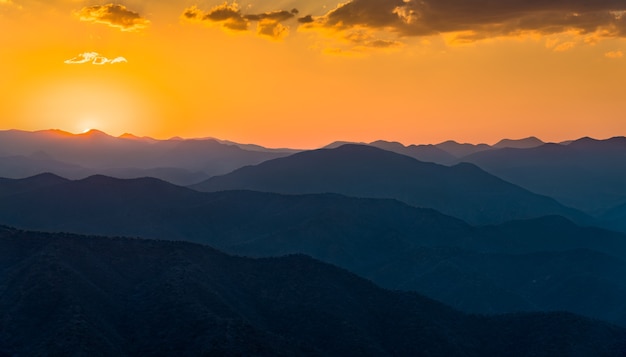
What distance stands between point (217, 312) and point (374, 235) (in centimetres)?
9591

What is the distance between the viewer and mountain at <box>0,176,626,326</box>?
128125 mm

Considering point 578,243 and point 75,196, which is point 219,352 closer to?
point 75,196

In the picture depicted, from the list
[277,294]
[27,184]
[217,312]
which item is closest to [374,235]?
[277,294]

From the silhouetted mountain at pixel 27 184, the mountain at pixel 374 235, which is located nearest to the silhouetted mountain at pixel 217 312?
the mountain at pixel 374 235

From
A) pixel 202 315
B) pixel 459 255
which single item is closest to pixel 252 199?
pixel 459 255

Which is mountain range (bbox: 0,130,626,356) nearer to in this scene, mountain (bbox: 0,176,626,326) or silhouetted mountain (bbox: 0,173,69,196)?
mountain (bbox: 0,176,626,326)

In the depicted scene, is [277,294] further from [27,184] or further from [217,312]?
[27,184]

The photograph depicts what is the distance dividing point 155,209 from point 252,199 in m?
30.3

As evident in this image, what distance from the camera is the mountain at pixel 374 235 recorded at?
5044 inches

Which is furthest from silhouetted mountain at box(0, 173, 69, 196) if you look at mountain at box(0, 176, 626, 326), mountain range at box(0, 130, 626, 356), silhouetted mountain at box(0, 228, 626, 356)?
silhouetted mountain at box(0, 228, 626, 356)

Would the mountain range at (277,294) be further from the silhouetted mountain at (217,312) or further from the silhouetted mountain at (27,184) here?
the silhouetted mountain at (27,184)

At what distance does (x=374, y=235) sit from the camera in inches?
6275

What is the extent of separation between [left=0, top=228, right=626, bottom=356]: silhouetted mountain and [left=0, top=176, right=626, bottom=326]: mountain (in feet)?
126

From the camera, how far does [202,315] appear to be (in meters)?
64.2
